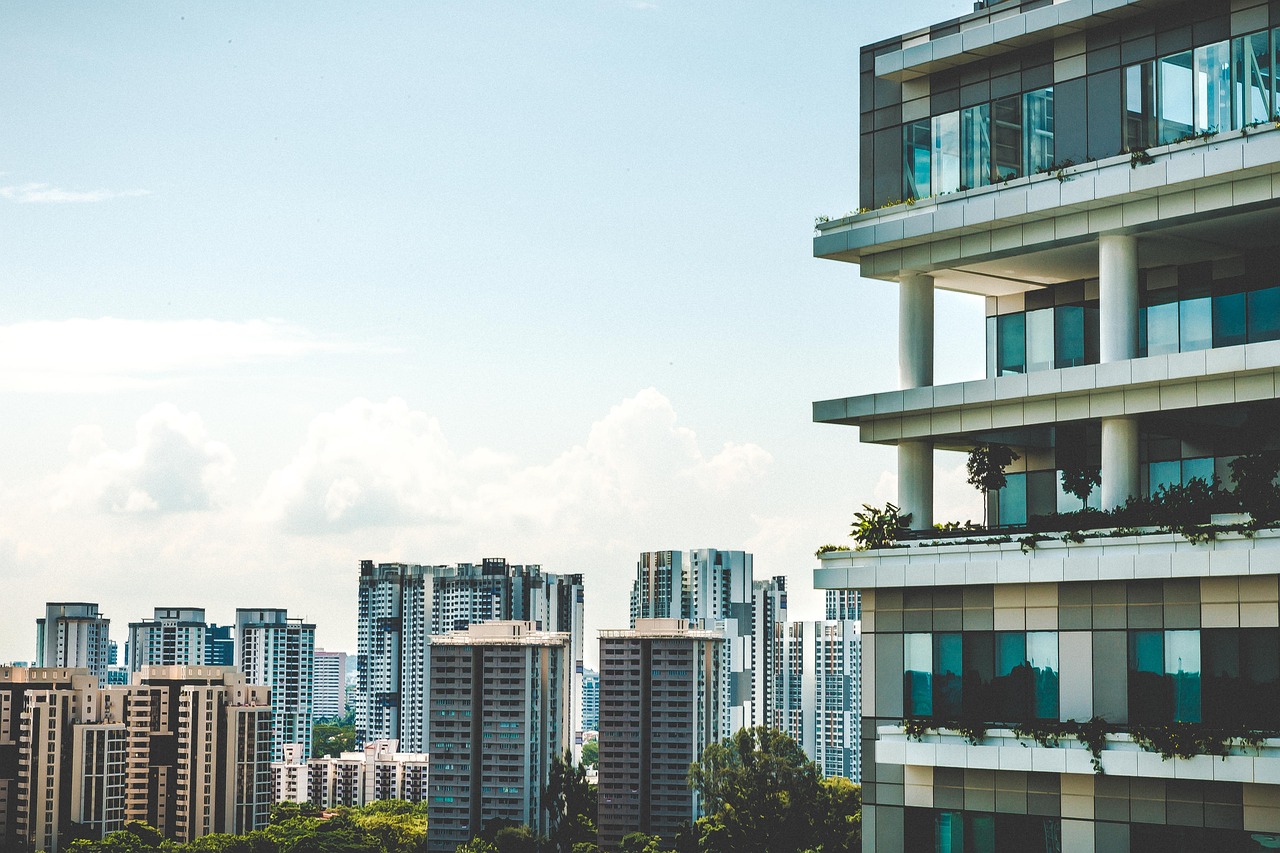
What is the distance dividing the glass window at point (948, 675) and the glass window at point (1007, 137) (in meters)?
9.04

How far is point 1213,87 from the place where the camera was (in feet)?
93.7

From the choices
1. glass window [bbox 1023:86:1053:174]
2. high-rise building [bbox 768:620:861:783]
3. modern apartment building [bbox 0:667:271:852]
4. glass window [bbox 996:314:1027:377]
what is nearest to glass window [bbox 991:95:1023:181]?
glass window [bbox 1023:86:1053:174]

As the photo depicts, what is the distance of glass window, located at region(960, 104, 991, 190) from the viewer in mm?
31719

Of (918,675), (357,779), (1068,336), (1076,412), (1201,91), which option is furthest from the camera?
(357,779)

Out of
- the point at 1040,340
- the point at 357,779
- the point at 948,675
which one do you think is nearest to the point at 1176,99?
the point at 1040,340

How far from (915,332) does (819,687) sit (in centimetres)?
14681

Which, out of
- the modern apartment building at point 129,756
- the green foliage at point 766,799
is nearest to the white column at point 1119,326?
the green foliage at point 766,799

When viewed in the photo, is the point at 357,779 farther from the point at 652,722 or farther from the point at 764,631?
the point at 652,722

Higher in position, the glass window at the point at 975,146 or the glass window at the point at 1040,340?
the glass window at the point at 975,146

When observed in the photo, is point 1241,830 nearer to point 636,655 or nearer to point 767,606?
point 636,655

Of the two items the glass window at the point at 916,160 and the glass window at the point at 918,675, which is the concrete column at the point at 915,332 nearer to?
the glass window at the point at 916,160

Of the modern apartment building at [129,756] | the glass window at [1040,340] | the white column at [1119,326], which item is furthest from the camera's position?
the modern apartment building at [129,756]

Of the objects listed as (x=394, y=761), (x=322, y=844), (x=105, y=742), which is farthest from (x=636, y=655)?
(x=394, y=761)

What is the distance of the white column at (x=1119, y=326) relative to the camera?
2941cm
